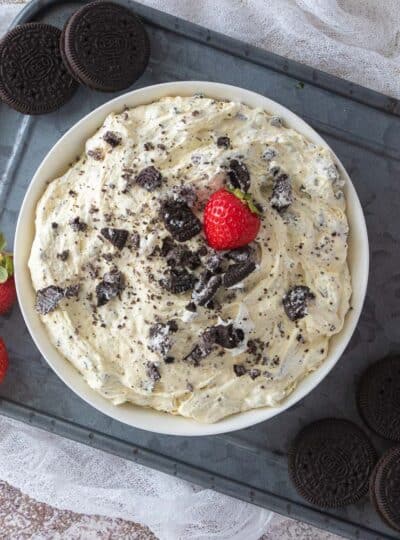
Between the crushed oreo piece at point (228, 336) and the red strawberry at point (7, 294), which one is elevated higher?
the crushed oreo piece at point (228, 336)

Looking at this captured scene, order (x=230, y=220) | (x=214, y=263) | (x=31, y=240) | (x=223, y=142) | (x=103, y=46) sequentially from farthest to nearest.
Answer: (x=103, y=46) → (x=31, y=240) → (x=223, y=142) → (x=214, y=263) → (x=230, y=220)

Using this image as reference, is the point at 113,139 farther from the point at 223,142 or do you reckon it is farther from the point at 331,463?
the point at 331,463

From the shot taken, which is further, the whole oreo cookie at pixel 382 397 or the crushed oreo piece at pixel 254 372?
the whole oreo cookie at pixel 382 397

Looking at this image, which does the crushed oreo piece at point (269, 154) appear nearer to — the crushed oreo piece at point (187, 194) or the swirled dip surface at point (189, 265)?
the swirled dip surface at point (189, 265)

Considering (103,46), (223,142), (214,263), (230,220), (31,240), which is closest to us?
(230,220)

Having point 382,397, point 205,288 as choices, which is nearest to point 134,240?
point 205,288

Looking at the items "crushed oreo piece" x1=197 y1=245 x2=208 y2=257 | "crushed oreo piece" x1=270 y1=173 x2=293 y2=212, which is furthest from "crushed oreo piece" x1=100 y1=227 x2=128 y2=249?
"crushed oreo piece" x1=270 y1=173 x2=293 y2=212

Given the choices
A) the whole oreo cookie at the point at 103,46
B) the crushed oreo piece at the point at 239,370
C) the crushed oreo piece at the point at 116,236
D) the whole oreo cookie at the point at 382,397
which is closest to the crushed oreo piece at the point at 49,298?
the crushed oreo piece at the point at 116,236

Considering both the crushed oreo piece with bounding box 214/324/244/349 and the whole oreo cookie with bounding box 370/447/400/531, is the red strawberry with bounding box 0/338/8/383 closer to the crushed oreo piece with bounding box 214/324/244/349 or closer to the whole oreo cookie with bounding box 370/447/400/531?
the crushed oreo piece with bounding box 214/324/244/349
